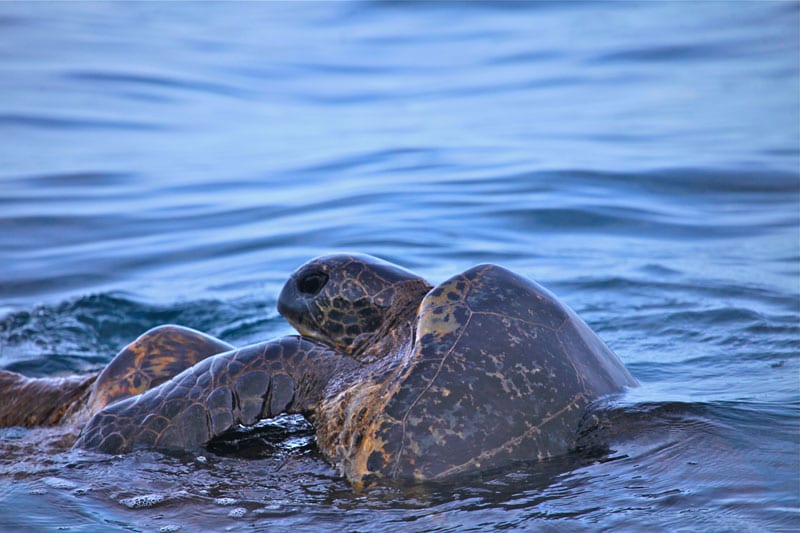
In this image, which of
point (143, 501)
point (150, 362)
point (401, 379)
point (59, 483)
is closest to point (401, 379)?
point (401, 379)

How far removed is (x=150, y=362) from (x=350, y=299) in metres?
1.17

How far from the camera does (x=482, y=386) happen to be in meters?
3.28

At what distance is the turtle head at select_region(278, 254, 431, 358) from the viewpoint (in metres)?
3.85

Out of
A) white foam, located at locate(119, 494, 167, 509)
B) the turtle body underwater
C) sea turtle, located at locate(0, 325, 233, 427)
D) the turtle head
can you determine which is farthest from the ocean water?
the turtle head

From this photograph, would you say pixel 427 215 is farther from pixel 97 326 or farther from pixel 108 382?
pixel 108 382

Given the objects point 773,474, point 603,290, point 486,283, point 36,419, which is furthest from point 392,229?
point 773,474

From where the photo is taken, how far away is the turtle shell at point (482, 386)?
10.5 ft

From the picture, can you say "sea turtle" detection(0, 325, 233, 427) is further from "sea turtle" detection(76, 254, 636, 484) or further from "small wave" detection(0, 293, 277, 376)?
"small wave" detection(0, 293, 277, 376)

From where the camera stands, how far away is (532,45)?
19984 millimetres

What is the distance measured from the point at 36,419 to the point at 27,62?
14.9m

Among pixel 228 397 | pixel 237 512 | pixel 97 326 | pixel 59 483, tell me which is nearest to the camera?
pixel 237 512

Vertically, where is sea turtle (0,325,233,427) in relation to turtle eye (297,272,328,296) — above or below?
below

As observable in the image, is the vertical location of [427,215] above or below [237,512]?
above

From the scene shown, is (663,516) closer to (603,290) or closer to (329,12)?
(603,290)
